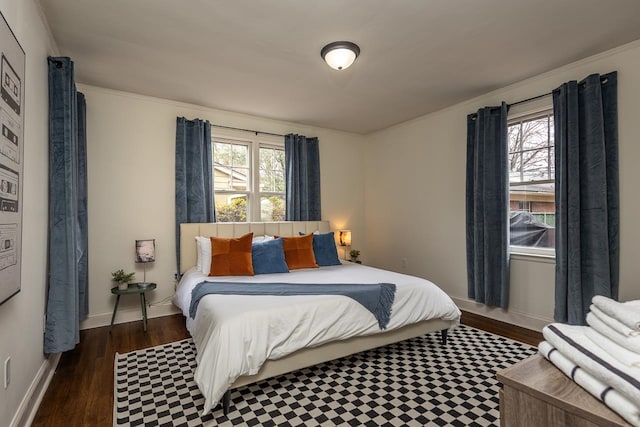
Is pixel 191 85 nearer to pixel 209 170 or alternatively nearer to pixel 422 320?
pixel 209 170

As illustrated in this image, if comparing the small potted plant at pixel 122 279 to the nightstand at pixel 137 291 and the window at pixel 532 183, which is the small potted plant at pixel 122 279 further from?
the window at pixel 532 183

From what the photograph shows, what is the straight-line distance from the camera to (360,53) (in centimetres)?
283

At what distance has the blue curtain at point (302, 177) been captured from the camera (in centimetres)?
474

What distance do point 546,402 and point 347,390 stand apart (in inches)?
69.0

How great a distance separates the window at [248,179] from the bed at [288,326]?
1.32 m

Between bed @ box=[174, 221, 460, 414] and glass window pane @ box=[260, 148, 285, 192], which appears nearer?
bed @ box=[174, 221, 460, 414]

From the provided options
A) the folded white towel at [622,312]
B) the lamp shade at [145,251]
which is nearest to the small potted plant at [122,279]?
the lamp shade at [145,251]

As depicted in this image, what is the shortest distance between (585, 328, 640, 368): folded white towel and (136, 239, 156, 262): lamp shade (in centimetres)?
374

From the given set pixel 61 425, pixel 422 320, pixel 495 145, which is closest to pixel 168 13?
pixel 61 425

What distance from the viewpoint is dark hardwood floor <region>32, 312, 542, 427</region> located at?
199 centimetres

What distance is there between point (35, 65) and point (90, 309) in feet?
8.22

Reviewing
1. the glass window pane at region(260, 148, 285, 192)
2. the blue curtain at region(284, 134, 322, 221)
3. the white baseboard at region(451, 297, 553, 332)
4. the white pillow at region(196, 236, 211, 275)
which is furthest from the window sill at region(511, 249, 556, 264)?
the white pillow at region(196, 236, 211, 275)

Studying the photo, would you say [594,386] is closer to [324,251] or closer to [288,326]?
[288,326]

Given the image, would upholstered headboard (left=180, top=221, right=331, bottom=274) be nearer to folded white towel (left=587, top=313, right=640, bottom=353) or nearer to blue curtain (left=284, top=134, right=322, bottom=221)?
blue curtain (left=284, top=134, right=322, bottom=221)
